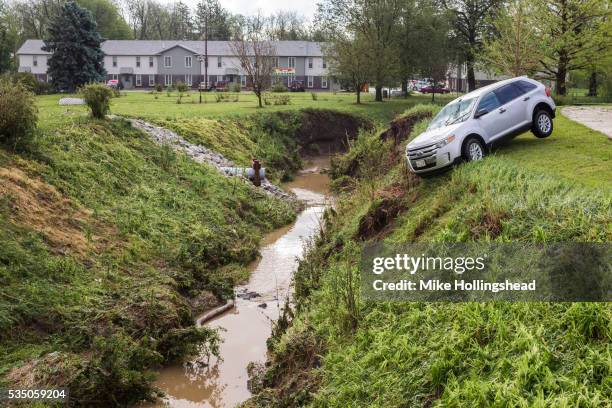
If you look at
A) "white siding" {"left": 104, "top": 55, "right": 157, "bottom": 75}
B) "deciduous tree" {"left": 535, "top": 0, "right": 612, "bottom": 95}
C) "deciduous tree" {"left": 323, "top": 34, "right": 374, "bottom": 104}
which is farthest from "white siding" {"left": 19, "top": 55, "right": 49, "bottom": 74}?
"deciduous tree" {"left": 535, "top": 0, "right": 612, "bottom": 95}

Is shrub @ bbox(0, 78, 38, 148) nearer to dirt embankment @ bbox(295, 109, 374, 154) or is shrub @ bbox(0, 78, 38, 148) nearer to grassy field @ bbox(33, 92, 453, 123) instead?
grassy field @ bbox(33, 92, 453, 123)

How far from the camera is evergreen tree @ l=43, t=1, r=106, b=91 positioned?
45719mm

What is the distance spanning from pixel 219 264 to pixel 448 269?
333 inches

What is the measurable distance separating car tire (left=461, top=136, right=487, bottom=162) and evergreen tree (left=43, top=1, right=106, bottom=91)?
132 ft

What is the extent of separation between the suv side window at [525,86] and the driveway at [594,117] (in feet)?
8.21

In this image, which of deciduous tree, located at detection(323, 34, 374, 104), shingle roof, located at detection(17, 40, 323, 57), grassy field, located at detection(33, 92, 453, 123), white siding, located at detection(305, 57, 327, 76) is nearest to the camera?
grassy field, located at detection(33, 92, 453, 123)

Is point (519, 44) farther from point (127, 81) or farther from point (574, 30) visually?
point (127, 81)

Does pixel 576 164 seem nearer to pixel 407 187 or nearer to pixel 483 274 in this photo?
pixel 407 187

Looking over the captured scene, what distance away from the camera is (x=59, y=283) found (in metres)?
10.3

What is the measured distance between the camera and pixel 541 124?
1431 centimetres

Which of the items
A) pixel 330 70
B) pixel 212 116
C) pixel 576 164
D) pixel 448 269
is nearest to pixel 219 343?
pixel 448 269

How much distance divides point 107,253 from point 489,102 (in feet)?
31.1

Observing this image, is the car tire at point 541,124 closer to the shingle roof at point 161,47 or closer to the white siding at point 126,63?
the shingle roof at point 161,47

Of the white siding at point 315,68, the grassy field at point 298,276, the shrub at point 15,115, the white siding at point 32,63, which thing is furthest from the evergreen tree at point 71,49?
the white siding at point 315,68
